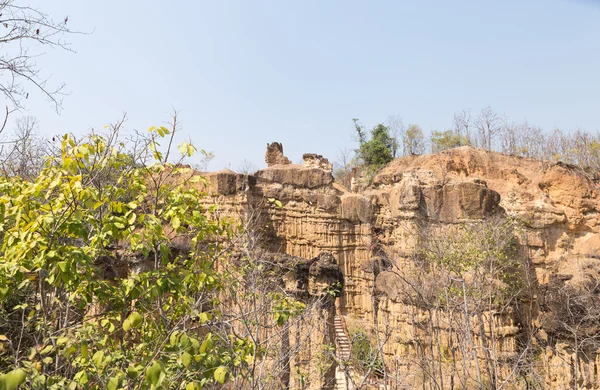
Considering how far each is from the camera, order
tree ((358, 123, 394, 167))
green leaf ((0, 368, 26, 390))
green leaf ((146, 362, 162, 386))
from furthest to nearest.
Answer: tree ((358, 123, 394, 167)), green leaf ((146, 362, 162, 386)), green leaf ((0, 368, 26, 390))

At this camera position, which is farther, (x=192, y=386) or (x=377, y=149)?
(x=377, y=149)

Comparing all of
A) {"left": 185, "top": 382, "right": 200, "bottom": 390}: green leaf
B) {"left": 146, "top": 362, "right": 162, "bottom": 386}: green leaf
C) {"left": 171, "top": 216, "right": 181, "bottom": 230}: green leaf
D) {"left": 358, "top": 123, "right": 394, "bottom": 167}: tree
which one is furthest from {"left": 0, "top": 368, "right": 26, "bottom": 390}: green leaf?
{"left": 358, "top": 123, "right": 394, "bottom": 167}: tree

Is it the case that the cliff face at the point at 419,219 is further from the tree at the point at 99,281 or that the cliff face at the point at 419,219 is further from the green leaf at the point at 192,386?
the green leaf at the point at 192,386

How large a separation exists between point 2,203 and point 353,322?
17579mm

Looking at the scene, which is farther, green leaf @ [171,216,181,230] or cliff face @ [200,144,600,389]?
cliff face @ [200,144,600,389]

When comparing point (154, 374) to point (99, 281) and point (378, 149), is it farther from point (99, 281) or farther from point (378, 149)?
point (378, 149)

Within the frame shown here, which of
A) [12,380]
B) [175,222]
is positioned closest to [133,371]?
[12,380]

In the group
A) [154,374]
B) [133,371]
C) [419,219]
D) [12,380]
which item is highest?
[419,219]

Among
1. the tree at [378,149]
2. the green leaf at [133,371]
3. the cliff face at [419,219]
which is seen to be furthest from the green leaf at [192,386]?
the tree at [378,149]

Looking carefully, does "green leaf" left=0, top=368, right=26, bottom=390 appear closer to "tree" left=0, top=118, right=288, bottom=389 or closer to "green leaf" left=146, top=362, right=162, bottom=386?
"tree" left=0, top=118, right=288, bottom=389

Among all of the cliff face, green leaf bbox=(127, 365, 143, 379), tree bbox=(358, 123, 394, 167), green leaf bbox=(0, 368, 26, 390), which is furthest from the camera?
tree bbox=(358, 123, 394, 167)

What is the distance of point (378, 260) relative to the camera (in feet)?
63.6

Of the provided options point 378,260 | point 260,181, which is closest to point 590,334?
→ point 378,260

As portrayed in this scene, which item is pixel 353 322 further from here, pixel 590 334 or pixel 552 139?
pixel 552 139
